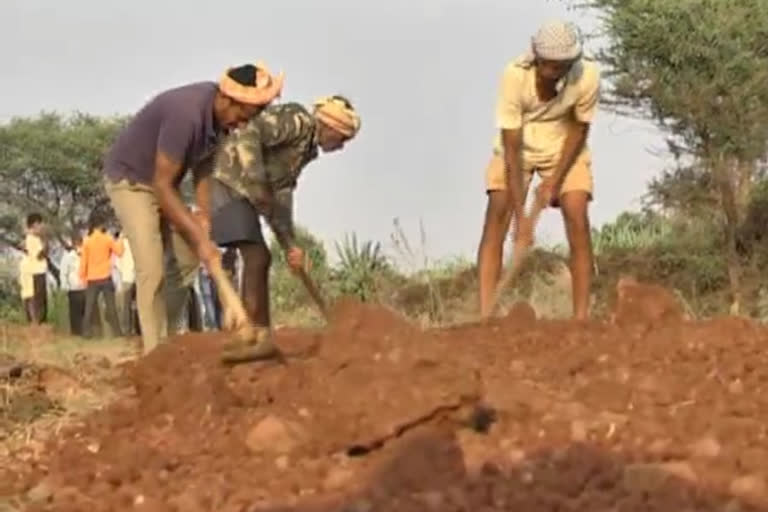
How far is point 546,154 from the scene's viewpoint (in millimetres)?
7734

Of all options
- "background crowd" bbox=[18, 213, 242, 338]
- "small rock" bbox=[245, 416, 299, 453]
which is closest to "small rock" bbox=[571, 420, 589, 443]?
"small rock" bbox=[245, 416, 299, 453]

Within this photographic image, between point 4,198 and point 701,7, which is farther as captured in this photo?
point 4,198

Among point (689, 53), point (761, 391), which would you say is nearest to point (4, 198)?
point (689, 53)

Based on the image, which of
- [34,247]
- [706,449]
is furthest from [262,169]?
[34,247]

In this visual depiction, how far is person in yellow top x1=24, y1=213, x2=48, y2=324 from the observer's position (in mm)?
17703

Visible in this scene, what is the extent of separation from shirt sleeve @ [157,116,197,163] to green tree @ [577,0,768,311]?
10248mm

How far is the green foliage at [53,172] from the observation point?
36.5m

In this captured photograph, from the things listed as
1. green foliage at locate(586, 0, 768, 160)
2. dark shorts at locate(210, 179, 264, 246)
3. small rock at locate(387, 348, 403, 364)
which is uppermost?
green foliage at locate(586, 0, 768, 160)

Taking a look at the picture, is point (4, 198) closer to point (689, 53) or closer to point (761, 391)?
point (689, 53)

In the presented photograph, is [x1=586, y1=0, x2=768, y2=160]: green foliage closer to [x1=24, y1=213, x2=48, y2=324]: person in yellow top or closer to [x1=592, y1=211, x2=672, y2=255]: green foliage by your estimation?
[x1=592, y1=211, x2=672, y2=255]: green foliage

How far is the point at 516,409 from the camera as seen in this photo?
388cm

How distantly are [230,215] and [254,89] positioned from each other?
50.4 inches

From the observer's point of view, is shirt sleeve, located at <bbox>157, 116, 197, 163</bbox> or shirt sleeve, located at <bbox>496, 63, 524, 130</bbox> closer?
shirt sleeve, located at <bbox>157, 116, 197, 163</bbox>

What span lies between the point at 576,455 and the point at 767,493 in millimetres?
435
